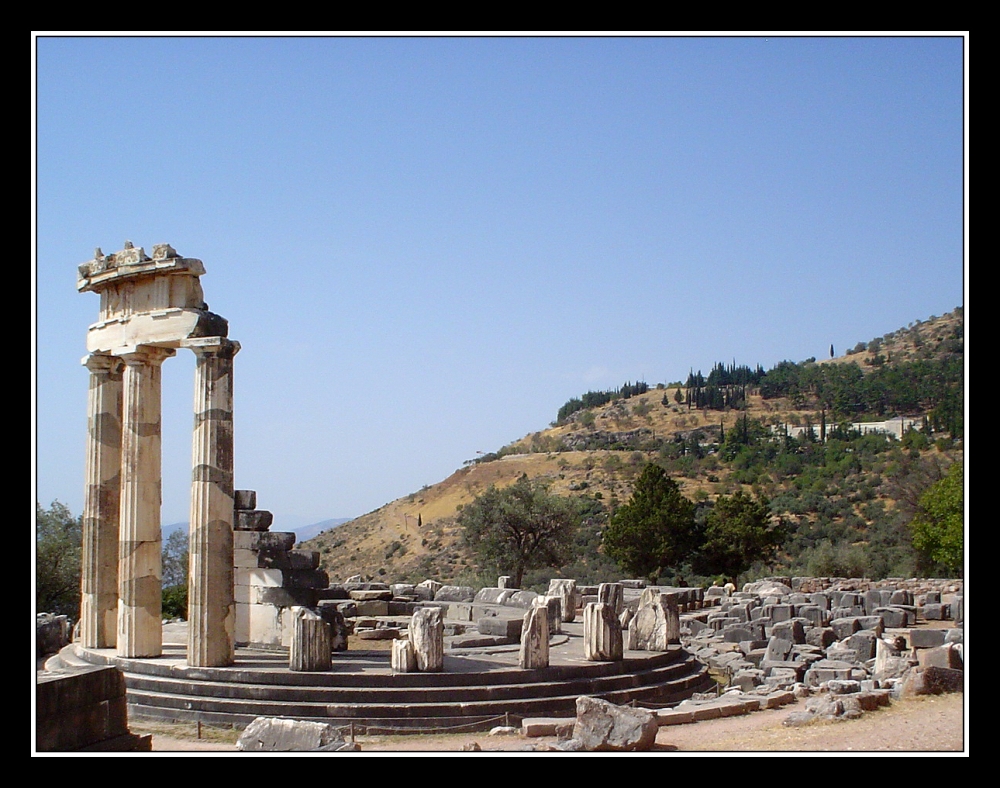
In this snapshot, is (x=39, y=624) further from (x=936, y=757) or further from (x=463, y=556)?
(x=463, y=556)

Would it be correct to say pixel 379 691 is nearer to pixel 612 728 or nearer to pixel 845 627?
pixel 612 728

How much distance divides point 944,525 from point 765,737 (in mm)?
28963

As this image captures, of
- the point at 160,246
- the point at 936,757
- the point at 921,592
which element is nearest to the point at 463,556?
the point at 921,592

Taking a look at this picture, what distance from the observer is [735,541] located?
49.2 metres

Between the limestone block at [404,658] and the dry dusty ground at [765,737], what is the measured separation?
174cm

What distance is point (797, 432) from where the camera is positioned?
300 ft

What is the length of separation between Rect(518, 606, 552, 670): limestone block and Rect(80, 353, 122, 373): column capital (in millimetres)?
9208

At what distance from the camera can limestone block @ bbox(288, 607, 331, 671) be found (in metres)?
16.8

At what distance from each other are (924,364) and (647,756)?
92639 millimetres

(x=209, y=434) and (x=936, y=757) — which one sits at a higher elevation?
(x=209, y=434)

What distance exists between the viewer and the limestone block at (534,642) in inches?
687

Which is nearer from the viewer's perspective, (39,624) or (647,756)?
(647,756)

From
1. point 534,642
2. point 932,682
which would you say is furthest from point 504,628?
point 932,682

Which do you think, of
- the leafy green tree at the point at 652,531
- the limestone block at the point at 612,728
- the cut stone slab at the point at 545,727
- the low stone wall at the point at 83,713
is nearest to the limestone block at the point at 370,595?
the cut stone slab at the point at 545,727
